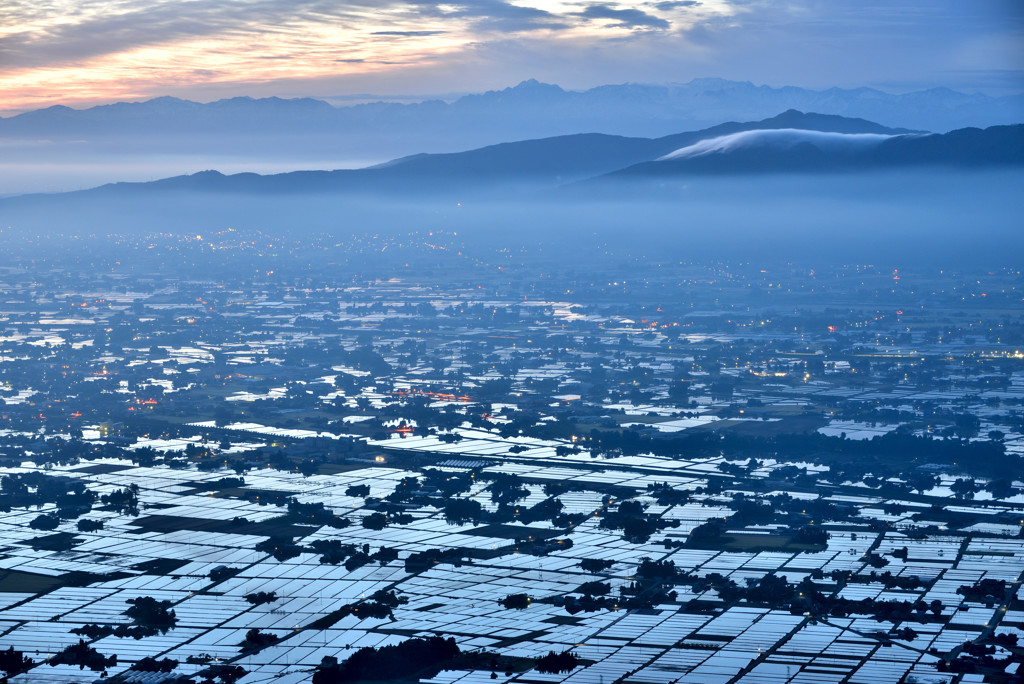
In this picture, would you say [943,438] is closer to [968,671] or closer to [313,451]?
[313,451]

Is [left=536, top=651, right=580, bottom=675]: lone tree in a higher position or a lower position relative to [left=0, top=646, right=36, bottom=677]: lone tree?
lower

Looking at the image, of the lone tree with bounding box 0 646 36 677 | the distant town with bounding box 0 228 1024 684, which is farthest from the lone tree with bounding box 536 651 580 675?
the lone tree with bounding box 0 646 36 677

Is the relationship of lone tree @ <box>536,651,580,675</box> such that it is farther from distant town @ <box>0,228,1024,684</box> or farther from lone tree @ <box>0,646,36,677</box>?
lone tree @ <box>0,646,36,677</box>

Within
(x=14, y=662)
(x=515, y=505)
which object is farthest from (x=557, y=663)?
(x=515, y=505)

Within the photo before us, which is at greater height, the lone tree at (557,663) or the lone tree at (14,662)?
the lone tree at (14,662)

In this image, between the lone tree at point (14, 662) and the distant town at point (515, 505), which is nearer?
the lone tree at point (14, 662)

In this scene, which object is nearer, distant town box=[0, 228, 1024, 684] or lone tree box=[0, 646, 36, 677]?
lone tree box=[0, 646, 36, 677]

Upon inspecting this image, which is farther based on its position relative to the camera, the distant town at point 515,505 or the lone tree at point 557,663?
the distant town at point 515,505

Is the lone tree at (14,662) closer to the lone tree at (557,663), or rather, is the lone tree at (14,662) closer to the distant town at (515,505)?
the distant town at (515,505)

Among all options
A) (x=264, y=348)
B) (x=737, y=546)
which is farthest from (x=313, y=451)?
(x=264, y=348)

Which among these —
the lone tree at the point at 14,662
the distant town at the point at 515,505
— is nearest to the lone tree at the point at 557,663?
the distant town at the point at 515,505
